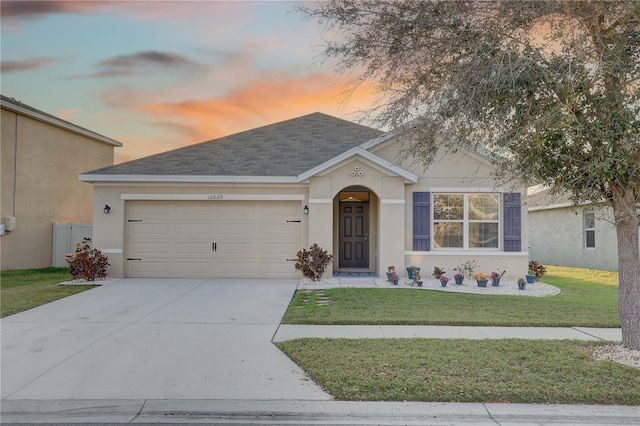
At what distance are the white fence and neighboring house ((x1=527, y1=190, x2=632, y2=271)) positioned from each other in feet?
57.7

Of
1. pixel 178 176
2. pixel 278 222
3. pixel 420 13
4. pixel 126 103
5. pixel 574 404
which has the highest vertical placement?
pixel 126 103

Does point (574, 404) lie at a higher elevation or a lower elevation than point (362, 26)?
lower

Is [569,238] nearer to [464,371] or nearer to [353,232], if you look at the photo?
[353,232]

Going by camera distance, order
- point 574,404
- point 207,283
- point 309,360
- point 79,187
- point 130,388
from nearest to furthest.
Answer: point 574,404 < point 130,388 < point 309,360 < point 207,283 < point 79,187

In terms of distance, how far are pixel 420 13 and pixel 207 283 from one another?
29.4ft

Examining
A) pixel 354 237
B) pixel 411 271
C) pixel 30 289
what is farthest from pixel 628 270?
pixel 30 289

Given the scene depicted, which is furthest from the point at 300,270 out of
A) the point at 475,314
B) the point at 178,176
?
the point at 475,314

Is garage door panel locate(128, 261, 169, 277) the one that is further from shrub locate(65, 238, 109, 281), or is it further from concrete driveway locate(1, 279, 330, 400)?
concrete driveway locate(1, 279, 330, 400)

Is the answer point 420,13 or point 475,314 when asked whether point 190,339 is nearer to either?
point 475,314

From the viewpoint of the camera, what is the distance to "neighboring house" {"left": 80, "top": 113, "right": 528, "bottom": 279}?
1255 cm

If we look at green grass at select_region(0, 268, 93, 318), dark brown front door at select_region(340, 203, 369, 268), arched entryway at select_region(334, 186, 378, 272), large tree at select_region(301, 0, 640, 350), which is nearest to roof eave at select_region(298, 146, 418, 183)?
arched entryway at select_region(334, 186, 378, 272)

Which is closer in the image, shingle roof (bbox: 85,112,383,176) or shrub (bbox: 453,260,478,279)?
shrub (bbox: 453,260,478,279)

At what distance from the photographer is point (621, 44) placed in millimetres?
5309

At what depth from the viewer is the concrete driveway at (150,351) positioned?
4.46m
